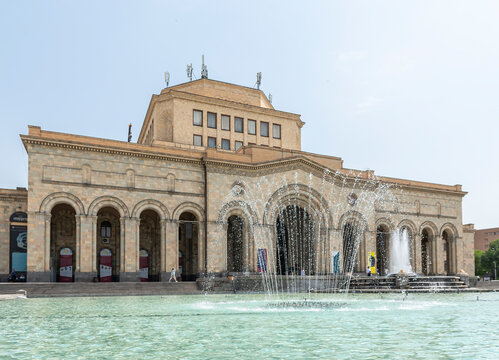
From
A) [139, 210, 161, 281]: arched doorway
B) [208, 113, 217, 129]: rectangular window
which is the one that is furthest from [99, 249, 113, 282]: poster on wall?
[208, 113, 217, 129]: rectangular window

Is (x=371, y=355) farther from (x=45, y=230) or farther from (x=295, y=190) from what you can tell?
(x=295, y=190)

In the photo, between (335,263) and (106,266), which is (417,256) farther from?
(106,266)

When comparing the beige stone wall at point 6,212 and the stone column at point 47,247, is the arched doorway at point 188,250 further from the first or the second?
the beige stone wall at point 6,212

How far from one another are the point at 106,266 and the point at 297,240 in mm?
15266

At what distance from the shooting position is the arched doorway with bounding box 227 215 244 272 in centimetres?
3831

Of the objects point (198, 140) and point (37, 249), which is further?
point (198, 140)

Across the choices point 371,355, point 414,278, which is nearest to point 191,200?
point 414,278

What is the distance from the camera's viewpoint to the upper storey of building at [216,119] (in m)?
41.1

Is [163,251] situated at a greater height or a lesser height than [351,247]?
greater

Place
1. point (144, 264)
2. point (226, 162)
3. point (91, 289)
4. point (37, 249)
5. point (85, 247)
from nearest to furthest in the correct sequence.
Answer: point (91, 289) < point (37, 249) < point (85, 247) < point (226, 162) < point (144, 264)

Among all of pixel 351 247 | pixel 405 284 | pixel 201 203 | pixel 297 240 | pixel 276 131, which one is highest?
pixel 276 131

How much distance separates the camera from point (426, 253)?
166 ft

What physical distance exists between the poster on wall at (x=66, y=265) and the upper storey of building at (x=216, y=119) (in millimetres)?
10079

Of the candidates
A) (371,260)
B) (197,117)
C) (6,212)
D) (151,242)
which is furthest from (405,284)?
(6,212)
